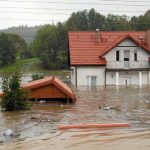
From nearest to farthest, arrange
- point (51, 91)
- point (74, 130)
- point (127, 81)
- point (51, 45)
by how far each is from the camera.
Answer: point (74, 130)
point (51, 91)
point (127, 81)
point (51, 45)

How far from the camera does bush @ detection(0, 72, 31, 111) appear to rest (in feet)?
77.8

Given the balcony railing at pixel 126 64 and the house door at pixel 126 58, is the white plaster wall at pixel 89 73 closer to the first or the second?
the balcony railing at pixel 126 64

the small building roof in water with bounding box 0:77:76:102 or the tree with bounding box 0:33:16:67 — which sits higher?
the tree with bounding box 0:33:16:67

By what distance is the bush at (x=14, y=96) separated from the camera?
2372 cm

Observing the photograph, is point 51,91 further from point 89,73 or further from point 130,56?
point 130,56

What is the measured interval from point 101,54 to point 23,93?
95.6ft

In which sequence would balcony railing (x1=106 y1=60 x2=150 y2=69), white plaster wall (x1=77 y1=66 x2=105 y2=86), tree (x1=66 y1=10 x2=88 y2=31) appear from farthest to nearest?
tree (x1=66 y1=10 x2=88 y2=31) → balcony railing (x1=106 y1=60 x2=150 y2=69) → white plaster wall (x1=77 y1=66 x2=105 y2=86)

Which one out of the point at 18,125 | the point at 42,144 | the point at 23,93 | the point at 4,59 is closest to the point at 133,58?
the point at 23,93

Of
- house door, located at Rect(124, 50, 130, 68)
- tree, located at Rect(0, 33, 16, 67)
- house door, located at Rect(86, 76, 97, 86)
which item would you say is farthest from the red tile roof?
tree, located at Rect(0, 33, 16, 67)

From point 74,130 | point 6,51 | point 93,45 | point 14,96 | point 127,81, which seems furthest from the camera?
point 6,51

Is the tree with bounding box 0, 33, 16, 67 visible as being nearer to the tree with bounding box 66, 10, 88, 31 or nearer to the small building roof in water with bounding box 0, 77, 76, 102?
the tree with bounding box 66, 10, 88, 31

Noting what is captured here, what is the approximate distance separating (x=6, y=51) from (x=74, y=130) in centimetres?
9210

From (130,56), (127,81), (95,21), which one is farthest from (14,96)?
(95,21)

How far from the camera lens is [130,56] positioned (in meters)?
52.7
